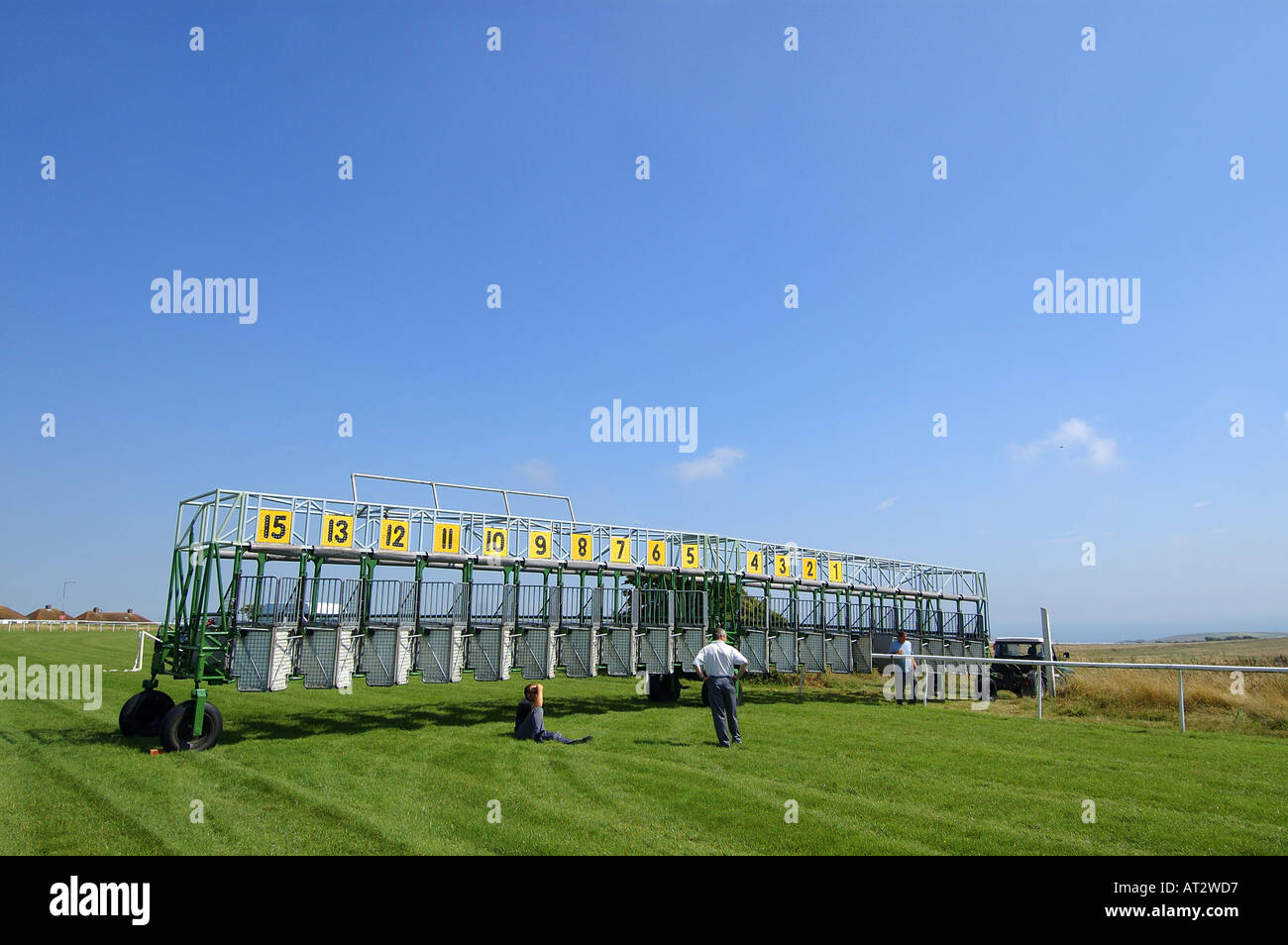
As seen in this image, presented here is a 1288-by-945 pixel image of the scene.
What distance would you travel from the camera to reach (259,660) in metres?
12.9

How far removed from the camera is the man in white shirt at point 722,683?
1195 centimetres

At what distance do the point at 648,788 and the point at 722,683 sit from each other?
3375 mm

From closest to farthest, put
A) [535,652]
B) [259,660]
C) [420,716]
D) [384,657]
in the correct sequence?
[259,660] < [384,657] < [535,652] < [420,716]

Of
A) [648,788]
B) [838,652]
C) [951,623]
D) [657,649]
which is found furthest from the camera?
[951,623]

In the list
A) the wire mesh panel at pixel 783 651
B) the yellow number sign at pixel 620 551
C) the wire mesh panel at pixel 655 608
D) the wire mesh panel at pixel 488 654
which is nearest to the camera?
the wire mesh panel at pixel 488 654

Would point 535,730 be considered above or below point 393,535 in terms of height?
below

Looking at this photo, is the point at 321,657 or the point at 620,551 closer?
the point at 321,657

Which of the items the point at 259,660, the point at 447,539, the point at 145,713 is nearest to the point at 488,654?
the point at 447,539

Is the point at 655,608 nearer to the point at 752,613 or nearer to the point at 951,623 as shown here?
the point at 752,613

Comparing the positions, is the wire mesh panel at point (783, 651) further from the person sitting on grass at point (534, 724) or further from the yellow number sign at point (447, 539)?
the yellow number sign at point (447, 539)

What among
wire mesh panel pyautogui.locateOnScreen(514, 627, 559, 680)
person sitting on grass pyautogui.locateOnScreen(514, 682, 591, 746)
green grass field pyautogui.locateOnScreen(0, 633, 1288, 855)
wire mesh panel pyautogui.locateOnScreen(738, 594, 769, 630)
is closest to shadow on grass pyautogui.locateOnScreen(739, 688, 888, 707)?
wire mesh panel pyautogui.locateOnScreen(738, 594, 769, 630)

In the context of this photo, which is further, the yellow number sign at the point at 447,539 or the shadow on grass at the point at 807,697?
the shadow on grass at the point at 807,697

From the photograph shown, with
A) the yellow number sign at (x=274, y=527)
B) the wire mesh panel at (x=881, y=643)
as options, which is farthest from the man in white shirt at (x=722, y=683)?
the wire mesh panel at (x=881, y=643)
